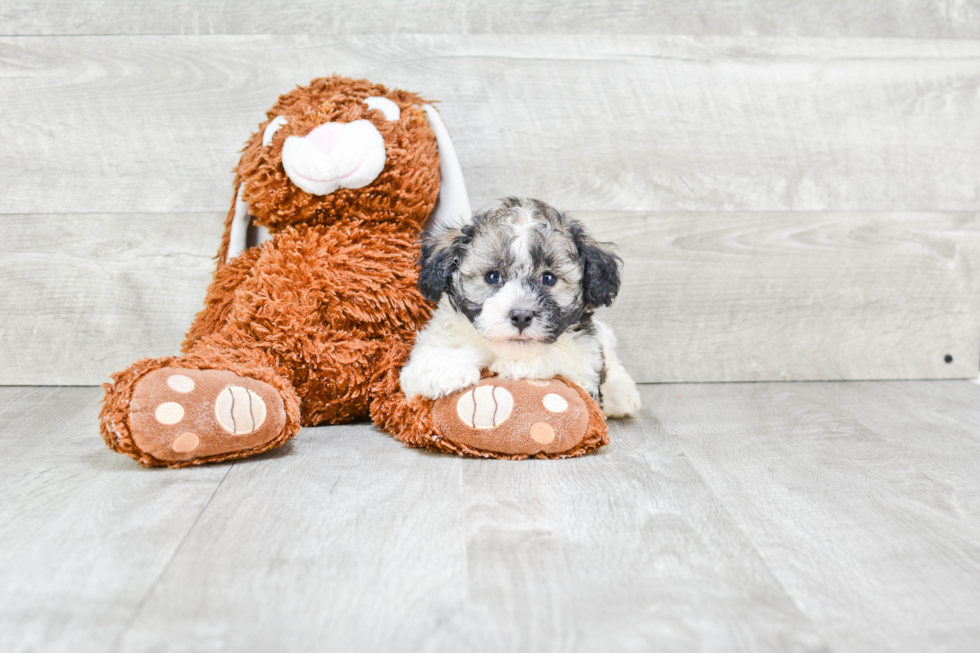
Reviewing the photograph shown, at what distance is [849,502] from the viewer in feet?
4.29

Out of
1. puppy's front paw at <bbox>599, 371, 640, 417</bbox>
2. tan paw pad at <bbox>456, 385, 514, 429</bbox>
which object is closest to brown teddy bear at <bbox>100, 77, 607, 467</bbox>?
tan paw pad at <bbox>456, 385, 514, 429</bbox>

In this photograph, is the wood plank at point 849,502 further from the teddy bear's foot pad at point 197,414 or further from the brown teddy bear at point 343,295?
the teddy bear's foot pad at point 197,414

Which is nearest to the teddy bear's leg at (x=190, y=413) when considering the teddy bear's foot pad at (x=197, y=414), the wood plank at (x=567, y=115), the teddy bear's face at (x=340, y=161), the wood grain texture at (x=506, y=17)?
the teddy bear's foot pad at (x=197, y=414)

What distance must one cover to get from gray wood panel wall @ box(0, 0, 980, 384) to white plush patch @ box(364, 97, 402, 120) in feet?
1.00

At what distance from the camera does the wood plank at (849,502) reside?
0.98 m

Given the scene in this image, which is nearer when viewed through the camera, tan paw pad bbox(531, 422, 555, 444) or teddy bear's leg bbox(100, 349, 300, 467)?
teddy bear's leg bbox(100, 349, 300, 467)

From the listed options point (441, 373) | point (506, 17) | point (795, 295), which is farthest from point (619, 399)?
point (506, 17)

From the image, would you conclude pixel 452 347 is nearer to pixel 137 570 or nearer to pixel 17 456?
pixel 137 570

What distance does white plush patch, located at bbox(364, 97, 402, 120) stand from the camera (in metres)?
1.75

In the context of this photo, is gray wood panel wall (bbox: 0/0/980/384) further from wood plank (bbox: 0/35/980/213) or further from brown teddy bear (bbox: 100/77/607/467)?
brown teddy bear (bbox: 100/77/607/467)

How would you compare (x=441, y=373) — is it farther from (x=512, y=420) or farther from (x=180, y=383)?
(x=180, y=383)

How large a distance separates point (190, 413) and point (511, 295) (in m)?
0.57

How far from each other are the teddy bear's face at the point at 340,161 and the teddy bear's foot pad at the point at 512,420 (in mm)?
473

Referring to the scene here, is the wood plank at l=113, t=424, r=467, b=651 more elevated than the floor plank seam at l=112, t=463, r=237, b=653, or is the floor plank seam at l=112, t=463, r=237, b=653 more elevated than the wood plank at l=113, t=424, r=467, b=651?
the floor plank seam at l=112, t=463, r=237, b=653
